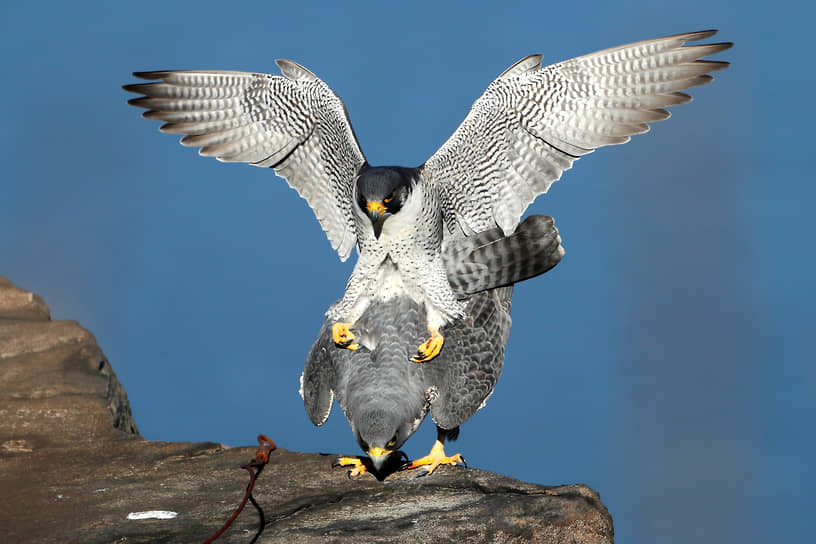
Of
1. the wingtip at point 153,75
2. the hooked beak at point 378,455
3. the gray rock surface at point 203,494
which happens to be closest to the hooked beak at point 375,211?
the hooked beak at point 378,455

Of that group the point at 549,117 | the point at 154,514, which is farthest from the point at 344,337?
the point at 549,117

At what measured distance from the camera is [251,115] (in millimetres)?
5320

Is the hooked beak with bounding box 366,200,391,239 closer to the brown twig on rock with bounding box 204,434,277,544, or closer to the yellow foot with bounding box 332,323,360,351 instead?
the yellow foot with bounding box 332,323,360,351

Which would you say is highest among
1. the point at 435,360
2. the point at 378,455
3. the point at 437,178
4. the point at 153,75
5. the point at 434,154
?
the point at 153,75

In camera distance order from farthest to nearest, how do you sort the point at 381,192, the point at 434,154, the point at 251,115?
the point at 251,115, the point at 434,154, the point at 381,192

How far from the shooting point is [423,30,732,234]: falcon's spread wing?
4.96m

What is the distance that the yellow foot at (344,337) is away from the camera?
4.82 metres

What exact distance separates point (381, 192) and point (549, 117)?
119 centimetres

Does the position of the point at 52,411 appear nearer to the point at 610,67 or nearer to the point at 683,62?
the point at 610,67

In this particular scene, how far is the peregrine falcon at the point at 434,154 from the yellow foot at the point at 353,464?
0.59 metres

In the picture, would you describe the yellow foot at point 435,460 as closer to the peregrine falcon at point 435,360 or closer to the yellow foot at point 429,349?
the peregrine falcon at point 435,360

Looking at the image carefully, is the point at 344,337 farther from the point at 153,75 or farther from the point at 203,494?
the point at 153,75

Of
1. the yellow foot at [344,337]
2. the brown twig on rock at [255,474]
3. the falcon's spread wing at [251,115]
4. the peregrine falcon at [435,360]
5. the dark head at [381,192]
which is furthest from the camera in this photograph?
the falcon's spread wing at [251,115]

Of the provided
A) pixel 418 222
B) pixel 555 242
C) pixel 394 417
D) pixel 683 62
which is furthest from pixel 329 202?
pixel 683 62
